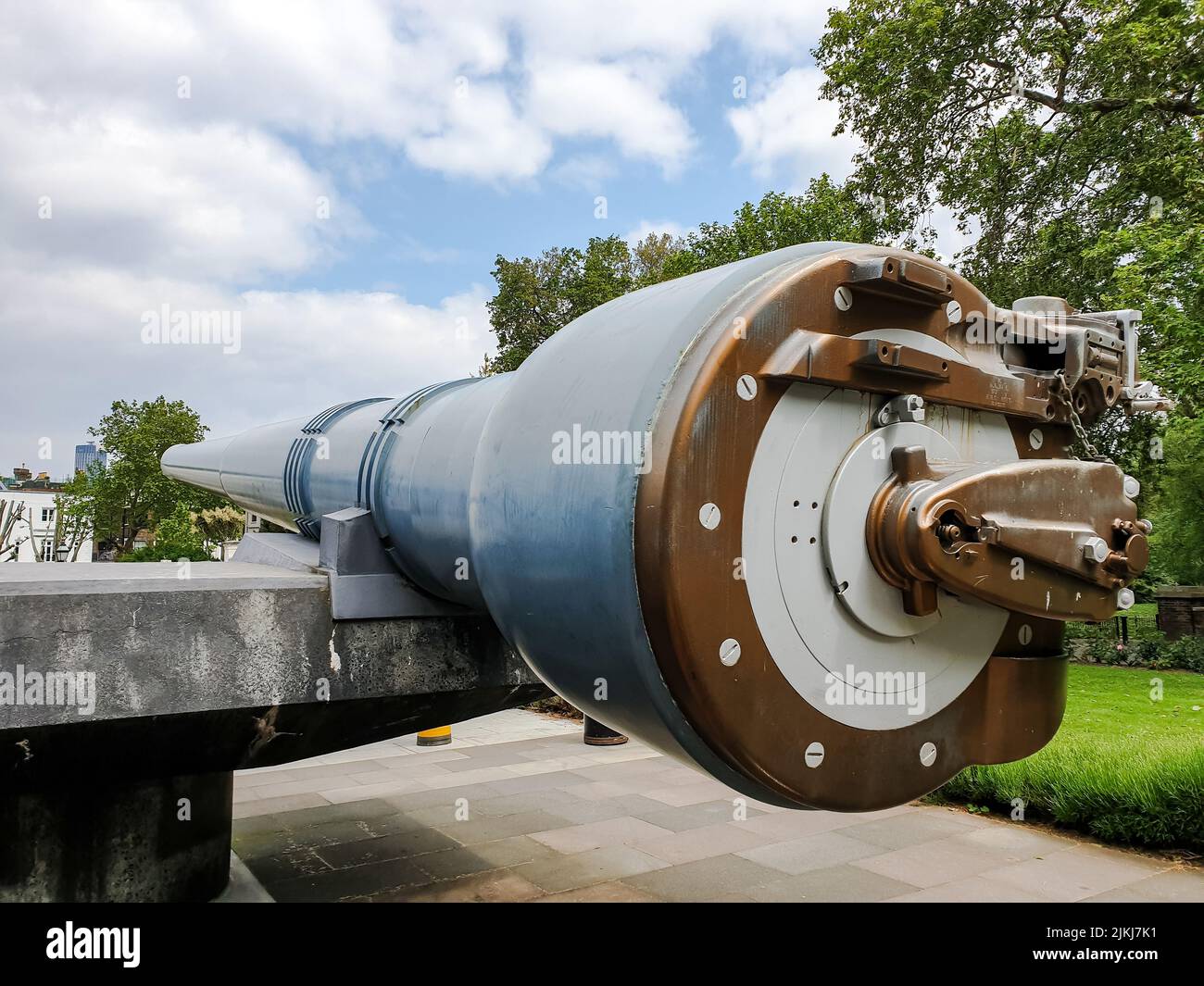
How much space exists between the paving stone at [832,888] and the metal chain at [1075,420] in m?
3.10

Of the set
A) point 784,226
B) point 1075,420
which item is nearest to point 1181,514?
point 784,226

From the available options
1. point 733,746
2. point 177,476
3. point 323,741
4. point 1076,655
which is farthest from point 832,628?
point 1076,655

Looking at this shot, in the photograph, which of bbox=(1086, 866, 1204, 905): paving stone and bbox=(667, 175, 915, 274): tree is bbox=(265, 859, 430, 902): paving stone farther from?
bbox=(667, 175, 915, 274): tree

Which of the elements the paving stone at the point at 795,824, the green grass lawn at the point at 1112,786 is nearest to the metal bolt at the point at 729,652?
the paving stone at the point at 795,824

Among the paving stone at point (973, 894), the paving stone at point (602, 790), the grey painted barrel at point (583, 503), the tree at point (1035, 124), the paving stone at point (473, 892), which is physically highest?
the tree at point (1035, 124)

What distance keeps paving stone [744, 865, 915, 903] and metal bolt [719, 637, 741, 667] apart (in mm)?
3472

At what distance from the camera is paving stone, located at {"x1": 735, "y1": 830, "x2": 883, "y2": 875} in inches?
198

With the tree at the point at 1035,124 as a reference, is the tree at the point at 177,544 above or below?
below

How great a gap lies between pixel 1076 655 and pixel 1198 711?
7.64m

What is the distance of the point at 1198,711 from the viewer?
10727 millimetres

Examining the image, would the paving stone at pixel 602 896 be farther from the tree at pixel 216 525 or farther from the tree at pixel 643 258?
the tree at pixel 216 525

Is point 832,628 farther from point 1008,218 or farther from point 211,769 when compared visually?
point 1008,218

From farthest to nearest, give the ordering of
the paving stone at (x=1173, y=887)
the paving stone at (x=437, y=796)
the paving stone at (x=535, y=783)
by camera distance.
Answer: the paving stone at (x=535, y=783)
the paving stone at (x=437, y=796)
the paving stone at (x=1173, y=887)

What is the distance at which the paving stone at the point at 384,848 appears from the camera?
16.9 ft
